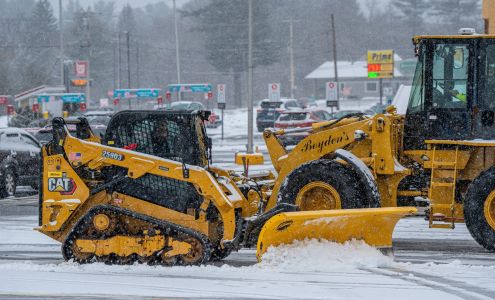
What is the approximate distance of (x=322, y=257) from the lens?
1070 centimetres

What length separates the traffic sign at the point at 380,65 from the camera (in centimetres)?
6380

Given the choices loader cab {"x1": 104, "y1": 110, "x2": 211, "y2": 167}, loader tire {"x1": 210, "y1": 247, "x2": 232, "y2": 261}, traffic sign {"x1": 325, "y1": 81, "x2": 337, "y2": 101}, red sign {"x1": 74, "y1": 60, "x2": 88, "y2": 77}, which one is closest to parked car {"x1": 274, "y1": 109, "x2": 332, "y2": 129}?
traffic sign {"x1": 325, "y1": 81, "x2": 337, "y2": 101}

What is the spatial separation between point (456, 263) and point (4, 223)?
8.31 meters

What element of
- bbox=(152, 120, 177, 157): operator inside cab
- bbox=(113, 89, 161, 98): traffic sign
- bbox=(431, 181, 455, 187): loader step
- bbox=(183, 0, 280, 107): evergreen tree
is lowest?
bbox=(431, 181, 455, 187): loader step

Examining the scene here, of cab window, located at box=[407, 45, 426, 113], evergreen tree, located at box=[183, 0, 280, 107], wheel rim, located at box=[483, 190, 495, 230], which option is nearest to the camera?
wheel rim, located at box=[483, 190, 495, 230]

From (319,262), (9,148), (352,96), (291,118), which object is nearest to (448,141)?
(319,262)

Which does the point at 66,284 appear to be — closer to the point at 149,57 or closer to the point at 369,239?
the point at 369,239

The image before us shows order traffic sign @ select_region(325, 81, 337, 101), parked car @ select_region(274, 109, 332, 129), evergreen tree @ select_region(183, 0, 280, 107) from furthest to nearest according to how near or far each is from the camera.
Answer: evergreen tree @ select_region(183, 0, 280, 107) < parked car @ select_region(274, 109, 332, 129) < traffic sign @ select_region(325, 81, 337, 101)

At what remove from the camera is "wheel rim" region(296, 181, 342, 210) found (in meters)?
12.4

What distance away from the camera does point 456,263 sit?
10898mm

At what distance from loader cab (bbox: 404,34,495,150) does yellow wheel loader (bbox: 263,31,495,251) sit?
0.01m

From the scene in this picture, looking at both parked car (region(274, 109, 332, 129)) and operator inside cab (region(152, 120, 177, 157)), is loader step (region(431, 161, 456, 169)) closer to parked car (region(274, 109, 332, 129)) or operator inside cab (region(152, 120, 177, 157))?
operator inside cab (region(152, 120, 177, 157))

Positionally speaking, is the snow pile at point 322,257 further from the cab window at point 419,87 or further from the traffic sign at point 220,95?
the traffic sign at point 220,95

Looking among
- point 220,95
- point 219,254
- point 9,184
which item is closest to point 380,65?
point 220,95
